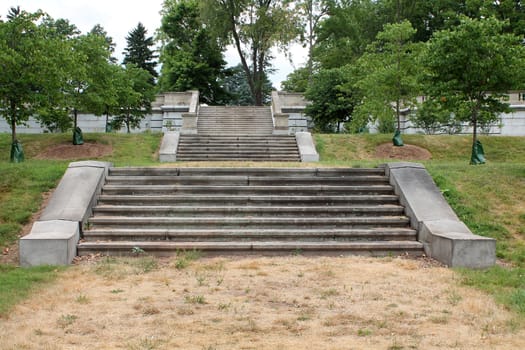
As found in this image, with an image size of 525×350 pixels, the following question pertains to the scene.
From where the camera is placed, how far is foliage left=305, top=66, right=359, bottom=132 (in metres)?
25.6

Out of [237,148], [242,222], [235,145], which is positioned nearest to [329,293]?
[242,222]

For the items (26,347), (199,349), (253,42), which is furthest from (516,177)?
(253,42)

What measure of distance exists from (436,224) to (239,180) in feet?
13.3

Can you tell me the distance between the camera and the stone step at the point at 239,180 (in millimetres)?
10841

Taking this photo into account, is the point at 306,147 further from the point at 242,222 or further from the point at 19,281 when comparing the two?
the point at 19,281

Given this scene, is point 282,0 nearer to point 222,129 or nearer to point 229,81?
point 222,129

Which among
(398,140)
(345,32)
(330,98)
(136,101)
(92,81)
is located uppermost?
(345,32)

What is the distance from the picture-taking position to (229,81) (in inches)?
2579

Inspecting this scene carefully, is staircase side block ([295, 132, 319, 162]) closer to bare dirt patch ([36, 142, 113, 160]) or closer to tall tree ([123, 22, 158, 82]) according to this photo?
bare dirt patch ([36, 142, 113, 160])

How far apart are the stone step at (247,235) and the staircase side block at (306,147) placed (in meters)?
10.3

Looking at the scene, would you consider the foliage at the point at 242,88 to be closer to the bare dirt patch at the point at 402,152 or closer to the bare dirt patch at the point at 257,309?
the bare dirt patch at the point at 402,152

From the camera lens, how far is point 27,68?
1511 centimetres

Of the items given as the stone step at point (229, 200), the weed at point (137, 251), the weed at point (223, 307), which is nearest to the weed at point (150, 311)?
the weed at point (223, 307)

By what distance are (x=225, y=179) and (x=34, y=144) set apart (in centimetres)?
1280
